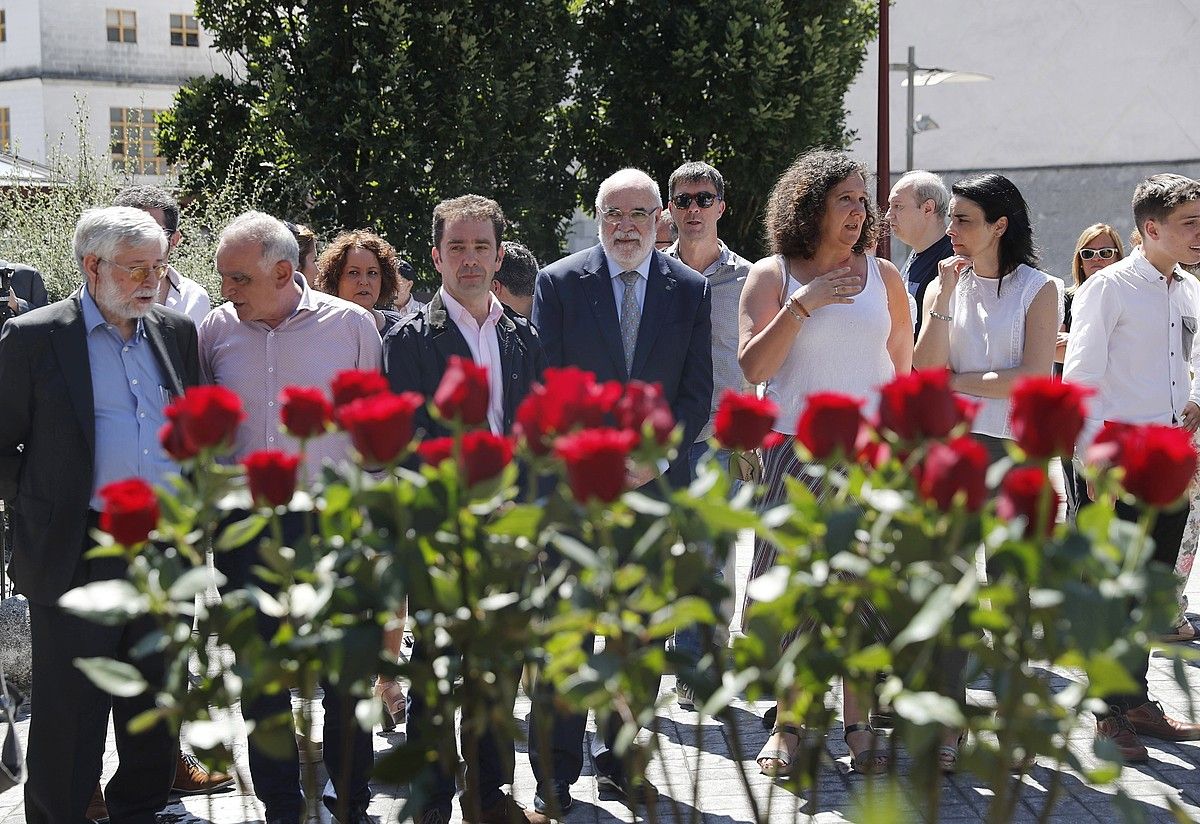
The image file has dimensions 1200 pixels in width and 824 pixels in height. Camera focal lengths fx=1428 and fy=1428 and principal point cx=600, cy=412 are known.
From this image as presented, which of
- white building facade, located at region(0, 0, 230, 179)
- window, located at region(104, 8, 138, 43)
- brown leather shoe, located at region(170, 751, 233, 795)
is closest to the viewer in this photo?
brown leather shoe, located at region(170, 751, 233, 795)

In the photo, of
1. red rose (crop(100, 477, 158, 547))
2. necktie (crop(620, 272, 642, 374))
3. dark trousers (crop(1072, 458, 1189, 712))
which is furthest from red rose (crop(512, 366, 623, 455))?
dark trousers (crop(1072, 458, 1189, 712))

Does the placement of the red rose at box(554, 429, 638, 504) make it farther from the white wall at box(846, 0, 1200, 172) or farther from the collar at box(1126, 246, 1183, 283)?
the white wall at box(846, 0, 1200, 172)

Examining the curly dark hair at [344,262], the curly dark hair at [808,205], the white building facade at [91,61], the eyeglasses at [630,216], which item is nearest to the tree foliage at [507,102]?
the curly dark hair at [344,262]

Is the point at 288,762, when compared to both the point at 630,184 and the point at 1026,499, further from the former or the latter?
the point at 1026,499

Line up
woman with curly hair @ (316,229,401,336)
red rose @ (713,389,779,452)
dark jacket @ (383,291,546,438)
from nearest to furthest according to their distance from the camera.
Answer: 1. red rose @ (713,389,779,452)
2. dark jacket @ (383,291,546,438)
3. woman with curly hair @ (316,229,401,336)

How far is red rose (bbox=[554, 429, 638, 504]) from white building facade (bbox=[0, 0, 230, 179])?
4625cm

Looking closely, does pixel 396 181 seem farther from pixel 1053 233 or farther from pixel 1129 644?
pixel 1129 644

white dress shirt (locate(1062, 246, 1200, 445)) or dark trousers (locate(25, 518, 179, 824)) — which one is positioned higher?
white dress shirt (locate(1062, 246, 1200, 445))

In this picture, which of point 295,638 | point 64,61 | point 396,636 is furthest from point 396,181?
point 64,61

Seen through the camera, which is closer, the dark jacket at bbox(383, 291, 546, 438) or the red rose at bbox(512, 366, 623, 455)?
the red rose at bbox(512, 366, 623, 455)

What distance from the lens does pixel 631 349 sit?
5.16 m

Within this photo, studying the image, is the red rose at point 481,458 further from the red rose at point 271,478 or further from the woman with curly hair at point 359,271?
the woman with curly hair at point 359,271

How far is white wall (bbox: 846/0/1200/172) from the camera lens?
30.3m

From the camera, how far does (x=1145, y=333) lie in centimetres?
543
